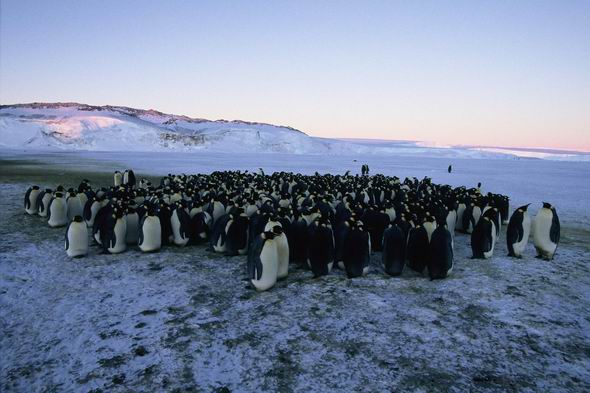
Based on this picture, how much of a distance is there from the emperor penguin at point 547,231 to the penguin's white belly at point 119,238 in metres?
7.11

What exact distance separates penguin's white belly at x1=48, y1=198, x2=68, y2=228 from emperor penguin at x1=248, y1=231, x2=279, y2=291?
225 inches

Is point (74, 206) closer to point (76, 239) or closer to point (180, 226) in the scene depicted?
point (76, 239)

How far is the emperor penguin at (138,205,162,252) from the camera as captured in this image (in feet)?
22.6

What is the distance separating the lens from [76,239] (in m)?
6.52

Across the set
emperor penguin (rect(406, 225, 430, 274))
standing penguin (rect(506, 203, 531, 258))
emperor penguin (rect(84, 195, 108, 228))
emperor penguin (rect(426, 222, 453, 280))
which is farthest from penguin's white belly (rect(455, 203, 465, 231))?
emperor penguin (rect(84, 195, 108, 228))

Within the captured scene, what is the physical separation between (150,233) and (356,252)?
3600 millimetres

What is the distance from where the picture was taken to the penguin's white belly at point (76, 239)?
6.51 meters

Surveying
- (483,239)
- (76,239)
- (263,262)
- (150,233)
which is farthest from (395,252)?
(76,239)

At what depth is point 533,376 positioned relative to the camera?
135 inches

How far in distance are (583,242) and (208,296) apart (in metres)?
7.91

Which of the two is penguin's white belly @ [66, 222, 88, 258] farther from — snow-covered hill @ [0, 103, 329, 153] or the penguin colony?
snow-covered hill @ [0, 103, 329, 153]

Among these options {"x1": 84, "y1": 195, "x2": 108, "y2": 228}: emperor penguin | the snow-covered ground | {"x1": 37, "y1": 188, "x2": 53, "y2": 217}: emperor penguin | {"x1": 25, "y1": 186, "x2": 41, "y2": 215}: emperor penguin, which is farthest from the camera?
{"x1": 25, "y1": 186, "x2": 41, "y2": 215}: emperor penguin

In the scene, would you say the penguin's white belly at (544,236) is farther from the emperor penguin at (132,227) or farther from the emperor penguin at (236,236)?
the emperor penguin at (132,227)

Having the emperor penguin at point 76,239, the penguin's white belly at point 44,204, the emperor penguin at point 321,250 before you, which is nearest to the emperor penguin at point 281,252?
the emperor penguin at point 321,250
